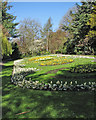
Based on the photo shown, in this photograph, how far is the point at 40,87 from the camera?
14.6ft

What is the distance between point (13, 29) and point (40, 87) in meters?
20.4

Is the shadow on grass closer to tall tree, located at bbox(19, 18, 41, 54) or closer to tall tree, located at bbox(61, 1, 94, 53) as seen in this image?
tall tree, located at bbox(61, 1, 94, 53)

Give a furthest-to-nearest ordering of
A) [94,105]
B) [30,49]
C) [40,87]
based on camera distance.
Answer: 1. [30,49]
2. [40,87]
3. [94,105]

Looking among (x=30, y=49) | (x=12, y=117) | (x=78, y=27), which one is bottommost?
(x=12, y=117)

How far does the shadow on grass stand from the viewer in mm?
2656

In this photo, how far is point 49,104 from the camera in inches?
124

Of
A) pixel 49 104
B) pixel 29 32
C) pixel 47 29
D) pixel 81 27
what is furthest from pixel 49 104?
pixel 47 29

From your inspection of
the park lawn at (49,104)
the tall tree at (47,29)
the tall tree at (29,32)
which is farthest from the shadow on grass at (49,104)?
the tall tree at (47,29)

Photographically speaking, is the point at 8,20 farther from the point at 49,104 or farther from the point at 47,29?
the point at 49,104

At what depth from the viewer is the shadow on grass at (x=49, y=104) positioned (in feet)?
8.71

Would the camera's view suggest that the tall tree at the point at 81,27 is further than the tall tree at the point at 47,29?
No

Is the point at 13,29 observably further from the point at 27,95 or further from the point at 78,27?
the point at 27,95

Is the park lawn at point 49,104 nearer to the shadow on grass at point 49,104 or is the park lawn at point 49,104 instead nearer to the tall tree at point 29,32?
the shadow on grass at point 49,104

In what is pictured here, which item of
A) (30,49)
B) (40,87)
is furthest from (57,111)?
(30,49)
